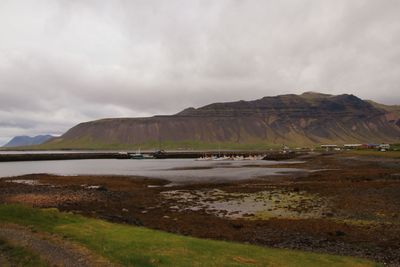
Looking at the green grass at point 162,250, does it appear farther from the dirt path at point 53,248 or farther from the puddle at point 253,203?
the puddle at point 253,203

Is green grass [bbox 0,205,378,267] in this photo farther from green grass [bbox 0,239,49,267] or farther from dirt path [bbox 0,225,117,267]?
green grass [bbox 0,239,49,267]

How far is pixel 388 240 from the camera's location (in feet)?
85.3

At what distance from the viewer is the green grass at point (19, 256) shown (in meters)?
16.5

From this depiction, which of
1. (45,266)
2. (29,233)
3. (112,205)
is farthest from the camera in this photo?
(112,205)

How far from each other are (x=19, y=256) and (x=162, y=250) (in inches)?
290

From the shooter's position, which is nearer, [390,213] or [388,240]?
[388,240]

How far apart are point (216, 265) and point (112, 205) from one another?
2635 centimetres

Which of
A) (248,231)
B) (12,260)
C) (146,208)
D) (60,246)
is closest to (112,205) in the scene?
(146,208)

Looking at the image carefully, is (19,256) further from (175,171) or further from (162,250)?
(175,171)

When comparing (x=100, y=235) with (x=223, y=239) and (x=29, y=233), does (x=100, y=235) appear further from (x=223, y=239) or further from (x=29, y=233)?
(x=223, y=239)

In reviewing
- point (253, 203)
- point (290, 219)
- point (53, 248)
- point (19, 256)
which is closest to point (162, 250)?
point (53, 248)

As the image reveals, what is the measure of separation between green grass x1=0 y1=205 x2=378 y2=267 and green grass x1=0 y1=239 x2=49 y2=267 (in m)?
3.15

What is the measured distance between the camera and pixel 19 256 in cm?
1758

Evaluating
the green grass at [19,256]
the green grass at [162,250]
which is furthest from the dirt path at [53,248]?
the green grass at [162,250]
